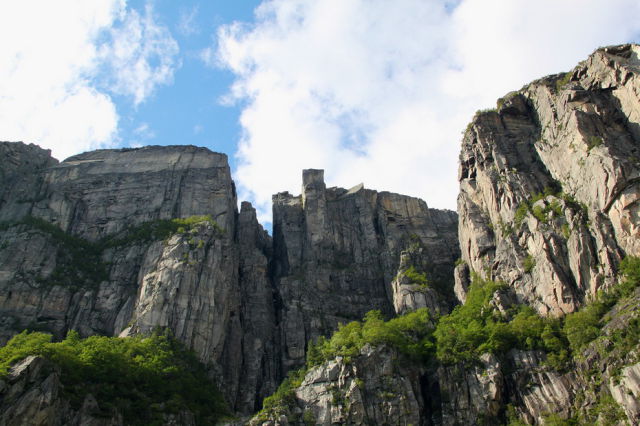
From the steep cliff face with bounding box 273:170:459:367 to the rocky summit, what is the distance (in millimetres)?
315

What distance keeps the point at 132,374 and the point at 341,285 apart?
1353 inches

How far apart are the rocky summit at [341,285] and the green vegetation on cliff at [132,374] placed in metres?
0.22

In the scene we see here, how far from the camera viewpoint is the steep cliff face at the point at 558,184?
205 ft

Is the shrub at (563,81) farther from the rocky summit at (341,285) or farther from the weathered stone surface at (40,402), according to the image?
the weathered stone surface at (40,402)

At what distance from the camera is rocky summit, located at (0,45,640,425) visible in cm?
5825

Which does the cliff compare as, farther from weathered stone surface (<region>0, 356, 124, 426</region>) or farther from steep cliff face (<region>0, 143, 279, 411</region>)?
weathered stone surface (<region>0, 356, 124, 426</region>)

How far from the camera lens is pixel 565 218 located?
6738 centimetres

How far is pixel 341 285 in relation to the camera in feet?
292

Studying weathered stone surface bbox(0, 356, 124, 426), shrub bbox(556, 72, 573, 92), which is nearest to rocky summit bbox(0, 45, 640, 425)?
weathered stone surface bbox(0, 356, 124, 426)

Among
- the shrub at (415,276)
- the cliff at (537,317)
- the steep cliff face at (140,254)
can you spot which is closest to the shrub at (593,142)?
the cliff at (537,317)

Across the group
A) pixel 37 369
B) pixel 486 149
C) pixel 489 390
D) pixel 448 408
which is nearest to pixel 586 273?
pixel 489 390

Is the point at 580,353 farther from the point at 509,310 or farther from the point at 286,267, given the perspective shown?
the point at 286,267

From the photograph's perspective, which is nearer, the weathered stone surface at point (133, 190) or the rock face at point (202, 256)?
the rock face at point (202, 256)

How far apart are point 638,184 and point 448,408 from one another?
28.1 meters
